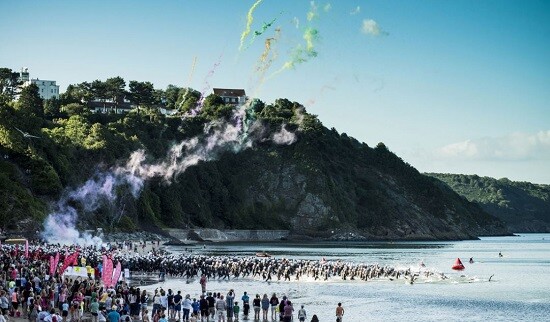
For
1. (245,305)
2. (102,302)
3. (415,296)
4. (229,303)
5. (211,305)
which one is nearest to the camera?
(102,302)

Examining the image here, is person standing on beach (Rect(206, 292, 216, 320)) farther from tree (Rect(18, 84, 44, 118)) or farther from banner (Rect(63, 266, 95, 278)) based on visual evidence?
tree (Rect(18, 84, 44, 118))

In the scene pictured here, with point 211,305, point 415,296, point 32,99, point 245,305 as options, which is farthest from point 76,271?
point 32,99

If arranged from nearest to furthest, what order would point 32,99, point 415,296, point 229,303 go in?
point 229,303 → point 415,296 → point 32,99

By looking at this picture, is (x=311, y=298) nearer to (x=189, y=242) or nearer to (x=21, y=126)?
(x=21, y=126)

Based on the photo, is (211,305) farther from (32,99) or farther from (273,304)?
(32,99)

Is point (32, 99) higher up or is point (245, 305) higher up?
point (32, 99)

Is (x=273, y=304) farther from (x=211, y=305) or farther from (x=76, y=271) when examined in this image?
(x=76, y=271)

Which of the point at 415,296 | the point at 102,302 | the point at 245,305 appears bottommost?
the point at 415,296

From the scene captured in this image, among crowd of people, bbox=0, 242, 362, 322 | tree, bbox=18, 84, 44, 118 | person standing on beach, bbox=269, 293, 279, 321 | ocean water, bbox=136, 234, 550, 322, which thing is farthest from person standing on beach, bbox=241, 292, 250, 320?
tree, bbox=18, 84, 44, 118

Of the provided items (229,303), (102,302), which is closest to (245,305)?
(229,303)

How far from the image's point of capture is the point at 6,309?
130 ft

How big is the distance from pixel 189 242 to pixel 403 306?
4891 inches

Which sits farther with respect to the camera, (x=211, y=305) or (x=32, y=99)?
(x=32, y=99)

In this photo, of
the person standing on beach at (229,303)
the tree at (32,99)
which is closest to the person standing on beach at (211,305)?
the person standing on beach at (229,303)
